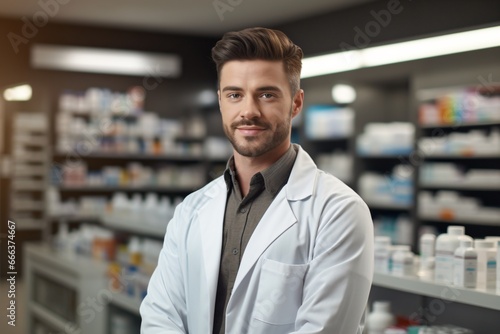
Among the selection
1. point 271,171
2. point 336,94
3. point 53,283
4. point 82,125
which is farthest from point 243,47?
point 82,125

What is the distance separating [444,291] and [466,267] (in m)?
0.13

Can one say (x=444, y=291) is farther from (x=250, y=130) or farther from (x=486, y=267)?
(x=250, y=130)

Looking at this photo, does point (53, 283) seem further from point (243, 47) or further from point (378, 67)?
point (378, 67)

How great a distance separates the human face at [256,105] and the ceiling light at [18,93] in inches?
308

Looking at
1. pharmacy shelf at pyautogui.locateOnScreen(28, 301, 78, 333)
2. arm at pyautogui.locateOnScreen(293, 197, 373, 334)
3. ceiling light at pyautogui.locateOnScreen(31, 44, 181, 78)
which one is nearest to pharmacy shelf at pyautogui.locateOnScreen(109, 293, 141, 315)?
pharmacy shelf at pyautogui.locateOnScreen(28, 301, 78, 333)

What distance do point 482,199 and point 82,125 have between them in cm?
526

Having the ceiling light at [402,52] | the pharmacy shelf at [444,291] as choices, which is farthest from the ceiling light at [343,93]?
the pharmacy shelf at [444,291]

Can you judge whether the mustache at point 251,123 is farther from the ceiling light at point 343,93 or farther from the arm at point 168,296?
the ceiling light at point 343,93

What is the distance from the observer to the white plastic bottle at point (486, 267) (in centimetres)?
239

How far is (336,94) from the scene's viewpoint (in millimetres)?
7984

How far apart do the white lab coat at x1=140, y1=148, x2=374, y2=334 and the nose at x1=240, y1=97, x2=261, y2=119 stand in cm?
23

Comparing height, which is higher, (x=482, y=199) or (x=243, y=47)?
(x=243, y=47)

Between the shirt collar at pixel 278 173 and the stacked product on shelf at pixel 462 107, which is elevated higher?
the stacked product on shelf at pixel 462 107

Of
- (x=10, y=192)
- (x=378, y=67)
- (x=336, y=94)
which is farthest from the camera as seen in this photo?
(x=10, y=192)
